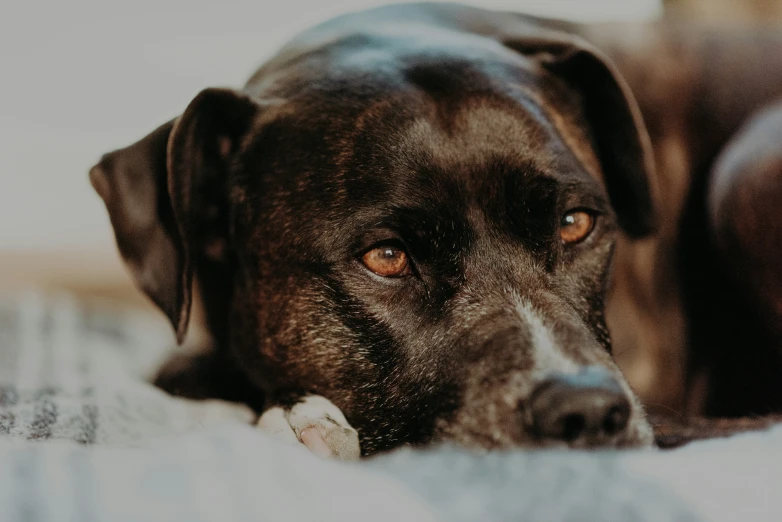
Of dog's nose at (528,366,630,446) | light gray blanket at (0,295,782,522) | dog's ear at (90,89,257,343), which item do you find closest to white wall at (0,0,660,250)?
dog's ear at (90,89,257,343)

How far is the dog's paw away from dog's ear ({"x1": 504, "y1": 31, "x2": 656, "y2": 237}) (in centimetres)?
120

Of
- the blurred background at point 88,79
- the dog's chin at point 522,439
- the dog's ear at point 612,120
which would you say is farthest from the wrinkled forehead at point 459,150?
the blurred background at point 88,79

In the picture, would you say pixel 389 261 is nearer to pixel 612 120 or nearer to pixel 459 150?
pixel 459 150

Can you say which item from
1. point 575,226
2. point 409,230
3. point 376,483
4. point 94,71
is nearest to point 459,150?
point 409,230

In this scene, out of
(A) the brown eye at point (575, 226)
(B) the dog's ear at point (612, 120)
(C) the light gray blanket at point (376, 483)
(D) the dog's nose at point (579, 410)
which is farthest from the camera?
(B) the dog's ear at point (612, 120)

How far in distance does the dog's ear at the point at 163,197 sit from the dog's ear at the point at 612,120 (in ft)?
3.09

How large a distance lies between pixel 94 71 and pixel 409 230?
10.5 ft

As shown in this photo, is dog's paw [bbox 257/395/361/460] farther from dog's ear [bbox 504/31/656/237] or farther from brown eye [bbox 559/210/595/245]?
dog's ear [bbox 504/31/656/237]

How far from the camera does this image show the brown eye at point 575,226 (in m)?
2.01

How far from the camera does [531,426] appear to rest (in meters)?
1.47

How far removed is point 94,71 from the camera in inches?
171

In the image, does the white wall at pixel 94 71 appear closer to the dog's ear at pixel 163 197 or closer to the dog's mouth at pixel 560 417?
the dog's ear at pixel 163 197

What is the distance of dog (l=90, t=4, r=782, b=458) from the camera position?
1.67 meters

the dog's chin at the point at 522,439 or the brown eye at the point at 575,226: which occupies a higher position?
the brown eye at the point at 575,226
